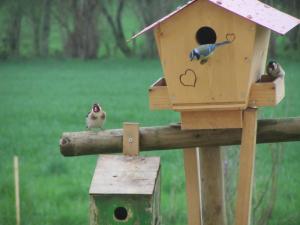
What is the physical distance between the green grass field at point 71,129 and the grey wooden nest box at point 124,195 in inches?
84.8

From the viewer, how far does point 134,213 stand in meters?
5.16

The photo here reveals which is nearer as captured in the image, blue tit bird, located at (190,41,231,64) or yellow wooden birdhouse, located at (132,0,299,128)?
blue tit bird, located at (190,41,231,64)

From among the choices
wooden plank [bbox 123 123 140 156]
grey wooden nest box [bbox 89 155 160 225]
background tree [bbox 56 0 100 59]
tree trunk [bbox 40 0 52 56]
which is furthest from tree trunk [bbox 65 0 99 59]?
grey wooden nest box [bbox 89 155 160 225]

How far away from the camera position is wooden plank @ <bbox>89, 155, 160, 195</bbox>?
5.14 meters

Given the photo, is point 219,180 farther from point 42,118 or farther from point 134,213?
point 42,118

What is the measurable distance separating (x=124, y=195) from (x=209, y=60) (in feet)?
3.05

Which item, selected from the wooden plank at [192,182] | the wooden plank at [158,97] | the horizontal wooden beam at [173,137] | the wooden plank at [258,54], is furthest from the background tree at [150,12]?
the wooden plank at [158,97]

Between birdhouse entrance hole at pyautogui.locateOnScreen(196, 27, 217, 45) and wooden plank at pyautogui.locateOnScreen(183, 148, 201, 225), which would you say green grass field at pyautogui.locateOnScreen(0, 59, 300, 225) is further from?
birdhouse entrance hole at pyautogui.locateOnScreen(196, 27, 217, 45)

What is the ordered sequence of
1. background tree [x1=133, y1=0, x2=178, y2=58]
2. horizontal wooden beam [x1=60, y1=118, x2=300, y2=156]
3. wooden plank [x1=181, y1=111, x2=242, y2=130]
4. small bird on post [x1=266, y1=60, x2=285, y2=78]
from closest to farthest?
1. wooden plank [x1=181, y1=111, x2=242, y2=130]
2. horizontal wooden beam [x1=60, y1=118, x2=300, y2=156]
3. small bird on post [x1=266, y1=60, x2=285, y2=78]
4. background tree [x1=133, y1=0, x2=178, y2=58]

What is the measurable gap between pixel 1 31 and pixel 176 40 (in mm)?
24839

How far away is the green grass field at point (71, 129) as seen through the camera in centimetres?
890

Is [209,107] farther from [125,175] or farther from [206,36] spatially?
[125,175]

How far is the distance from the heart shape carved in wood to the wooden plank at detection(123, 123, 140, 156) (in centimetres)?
44

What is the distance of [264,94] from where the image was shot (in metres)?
5.12
